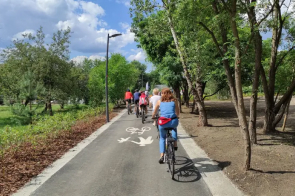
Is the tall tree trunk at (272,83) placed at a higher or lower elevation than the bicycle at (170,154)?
higher

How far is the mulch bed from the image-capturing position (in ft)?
15.7

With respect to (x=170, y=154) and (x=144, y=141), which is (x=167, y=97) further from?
(x=144, y=141)

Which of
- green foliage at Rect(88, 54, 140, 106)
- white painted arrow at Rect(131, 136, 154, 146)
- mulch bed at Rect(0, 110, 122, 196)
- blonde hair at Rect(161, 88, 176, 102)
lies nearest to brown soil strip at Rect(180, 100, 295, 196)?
white painted arrow at Rect(131, 136, 154, 146)

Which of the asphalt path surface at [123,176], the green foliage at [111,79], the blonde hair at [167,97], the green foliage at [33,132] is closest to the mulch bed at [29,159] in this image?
the green foliage at [33,132]

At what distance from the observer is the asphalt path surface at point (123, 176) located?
4.36 meters

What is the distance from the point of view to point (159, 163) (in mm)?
5809

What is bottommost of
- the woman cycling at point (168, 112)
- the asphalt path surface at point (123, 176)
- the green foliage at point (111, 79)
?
the asphalt path surface at point (123, 176)

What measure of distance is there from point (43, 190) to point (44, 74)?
1992 cm

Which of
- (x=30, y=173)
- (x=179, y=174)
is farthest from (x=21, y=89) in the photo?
(x=179, y=174)

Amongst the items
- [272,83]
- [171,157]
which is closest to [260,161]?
[171,157]

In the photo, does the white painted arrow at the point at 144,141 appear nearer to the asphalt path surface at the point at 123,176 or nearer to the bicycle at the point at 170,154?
the asphalt path surface at the point at 123,176

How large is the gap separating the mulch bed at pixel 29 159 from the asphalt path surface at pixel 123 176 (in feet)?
1.68

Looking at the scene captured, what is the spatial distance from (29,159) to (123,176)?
105 inches

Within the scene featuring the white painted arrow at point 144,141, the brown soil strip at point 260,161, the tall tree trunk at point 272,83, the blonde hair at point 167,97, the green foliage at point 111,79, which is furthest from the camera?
the green foliage at point 111,79
